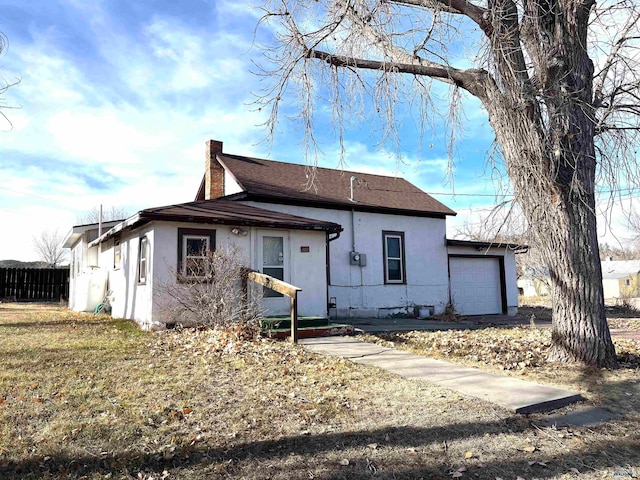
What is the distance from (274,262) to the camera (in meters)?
11.7

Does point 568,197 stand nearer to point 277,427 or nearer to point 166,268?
point 277,427

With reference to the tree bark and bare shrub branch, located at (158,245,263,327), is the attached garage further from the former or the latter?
the tree bark

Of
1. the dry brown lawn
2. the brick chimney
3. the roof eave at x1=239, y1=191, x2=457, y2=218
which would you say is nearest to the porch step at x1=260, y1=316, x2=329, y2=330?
the dry brown lawn

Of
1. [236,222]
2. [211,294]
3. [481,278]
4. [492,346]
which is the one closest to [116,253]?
[236,222]

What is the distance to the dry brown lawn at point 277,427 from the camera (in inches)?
137

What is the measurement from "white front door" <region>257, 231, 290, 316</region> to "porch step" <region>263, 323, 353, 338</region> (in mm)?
1808

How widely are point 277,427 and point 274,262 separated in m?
7.66

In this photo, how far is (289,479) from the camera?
3291 mm

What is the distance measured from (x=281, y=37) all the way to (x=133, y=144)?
13.2 m

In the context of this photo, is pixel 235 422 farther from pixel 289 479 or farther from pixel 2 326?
pixel 2 326

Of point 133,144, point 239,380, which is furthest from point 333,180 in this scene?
point 239,380

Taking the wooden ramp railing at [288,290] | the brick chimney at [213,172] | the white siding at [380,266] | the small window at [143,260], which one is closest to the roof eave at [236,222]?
the small window at [143,260]

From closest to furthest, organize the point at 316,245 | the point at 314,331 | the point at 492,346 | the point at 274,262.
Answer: the point at 492,346
the point at 314,331
the point at 274,262
the point at 316,245

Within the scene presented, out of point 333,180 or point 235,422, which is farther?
point 333,180
